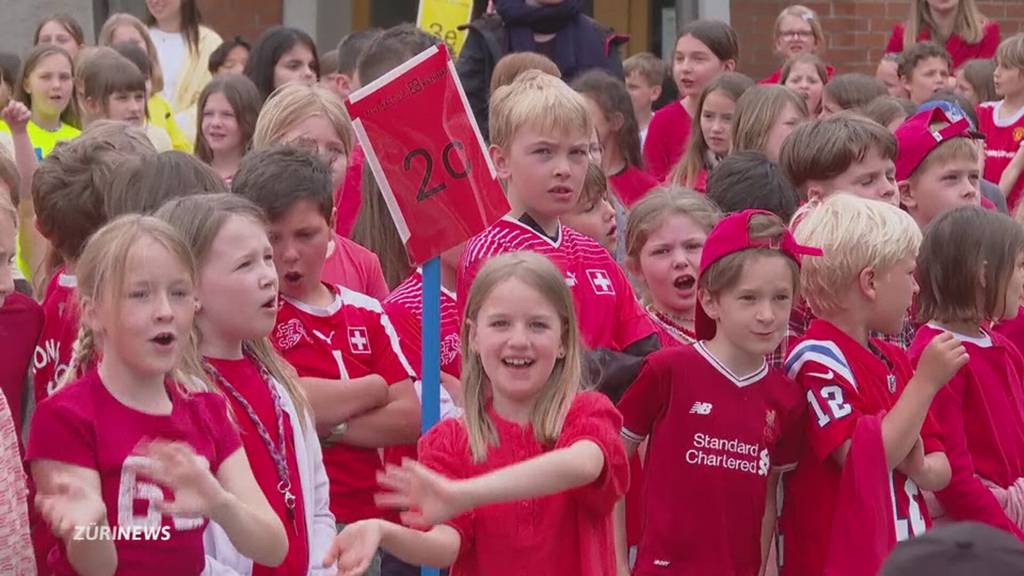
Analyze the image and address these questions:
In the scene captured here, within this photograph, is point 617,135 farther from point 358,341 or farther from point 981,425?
point 358,341

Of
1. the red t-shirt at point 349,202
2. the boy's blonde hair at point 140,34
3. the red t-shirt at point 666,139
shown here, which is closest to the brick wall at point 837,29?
the red t-shirt at point 666,139

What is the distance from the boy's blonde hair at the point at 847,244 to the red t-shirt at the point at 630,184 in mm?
2859

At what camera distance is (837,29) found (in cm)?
1470

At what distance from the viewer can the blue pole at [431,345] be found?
5.53 metres

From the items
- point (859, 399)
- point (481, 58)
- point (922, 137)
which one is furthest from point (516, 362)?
point (481, 58)

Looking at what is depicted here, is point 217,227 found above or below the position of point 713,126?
below

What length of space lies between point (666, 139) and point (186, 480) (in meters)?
6.69

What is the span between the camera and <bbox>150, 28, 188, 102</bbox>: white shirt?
37.4ft

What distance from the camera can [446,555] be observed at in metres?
4.61

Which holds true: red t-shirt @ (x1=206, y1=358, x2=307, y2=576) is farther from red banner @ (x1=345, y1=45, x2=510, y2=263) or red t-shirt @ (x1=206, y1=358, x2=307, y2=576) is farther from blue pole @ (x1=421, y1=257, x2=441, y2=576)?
red banner @ (x1=345, y1=45, x2=510, y2=263)

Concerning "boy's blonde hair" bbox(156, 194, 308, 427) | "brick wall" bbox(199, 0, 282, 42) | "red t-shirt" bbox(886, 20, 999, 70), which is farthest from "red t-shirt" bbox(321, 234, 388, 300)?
"brick wall" bbox(199, 0, 282, 42)

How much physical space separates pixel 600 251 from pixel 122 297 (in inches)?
77.7

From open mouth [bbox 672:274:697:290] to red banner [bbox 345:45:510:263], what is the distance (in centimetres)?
76

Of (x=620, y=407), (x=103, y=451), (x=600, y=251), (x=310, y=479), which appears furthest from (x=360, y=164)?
(x=103, y=451)
